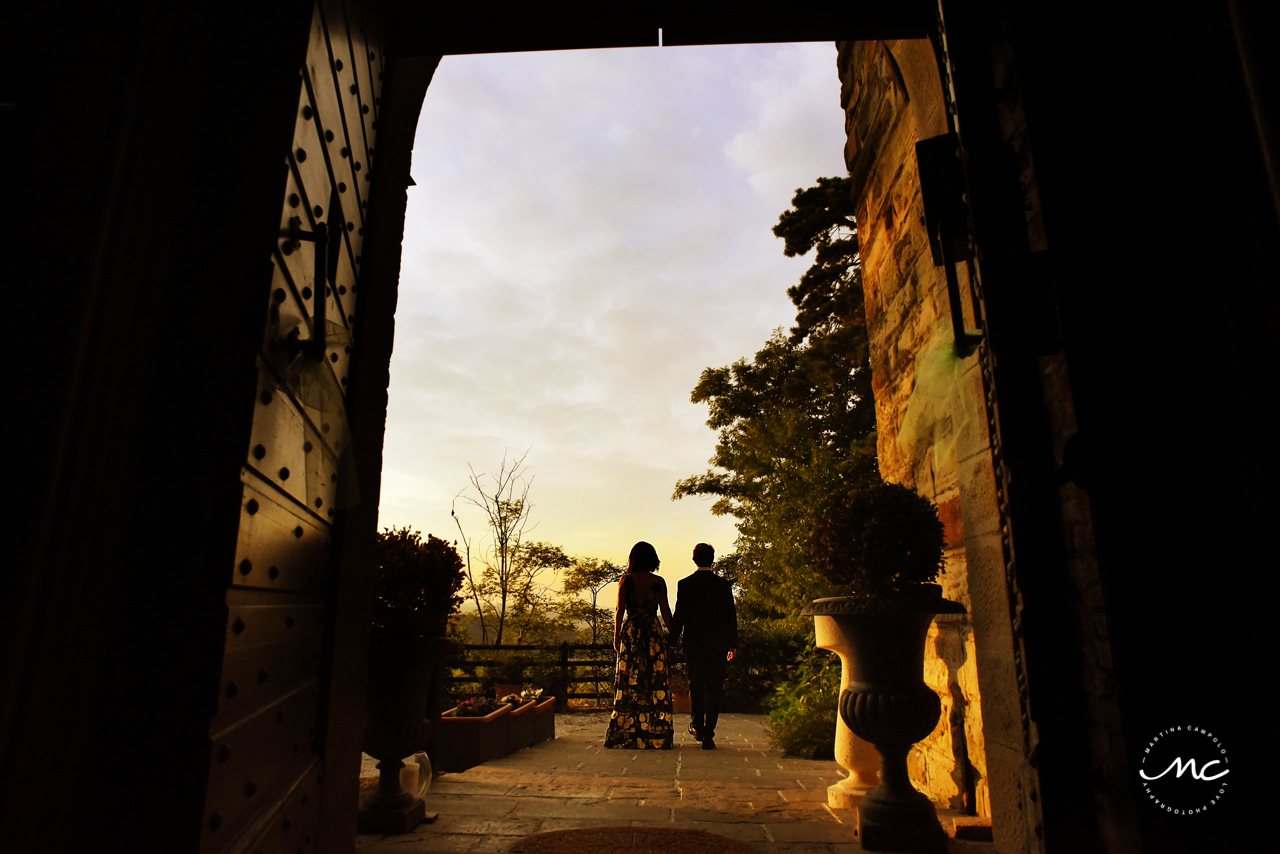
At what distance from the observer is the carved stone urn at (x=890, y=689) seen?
282 cm

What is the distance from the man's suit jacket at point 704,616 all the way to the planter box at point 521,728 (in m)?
1.49

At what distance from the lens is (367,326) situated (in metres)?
2.80

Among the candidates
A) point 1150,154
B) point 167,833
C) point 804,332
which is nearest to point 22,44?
point 167,833

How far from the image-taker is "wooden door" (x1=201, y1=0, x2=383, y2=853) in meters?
1.35

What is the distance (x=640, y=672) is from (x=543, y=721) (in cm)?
121

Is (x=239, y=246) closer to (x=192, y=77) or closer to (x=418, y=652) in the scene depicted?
(x=192, y=77)

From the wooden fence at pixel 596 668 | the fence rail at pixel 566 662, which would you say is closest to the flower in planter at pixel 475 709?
the fence rail at pixel 566 662

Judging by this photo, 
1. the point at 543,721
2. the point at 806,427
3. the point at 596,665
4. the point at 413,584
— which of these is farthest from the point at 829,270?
the point at 413,584

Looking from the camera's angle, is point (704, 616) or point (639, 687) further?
point (704, 616)

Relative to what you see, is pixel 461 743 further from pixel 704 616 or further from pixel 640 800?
pixel 704 616

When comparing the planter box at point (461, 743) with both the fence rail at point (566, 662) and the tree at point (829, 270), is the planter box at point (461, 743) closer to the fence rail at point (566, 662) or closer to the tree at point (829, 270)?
the fence rail at point (566, 662)

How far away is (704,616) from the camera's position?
20.6 ft

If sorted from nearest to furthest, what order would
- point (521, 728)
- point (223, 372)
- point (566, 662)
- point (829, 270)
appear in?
point (223, 372), point (521, 728), point (566, 662), point (829, 270)

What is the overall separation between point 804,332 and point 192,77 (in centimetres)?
1405
